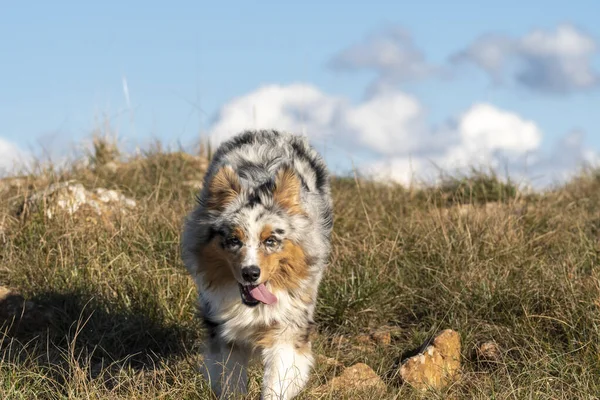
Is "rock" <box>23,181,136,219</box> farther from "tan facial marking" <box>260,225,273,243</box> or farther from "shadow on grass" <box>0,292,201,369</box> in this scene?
"tan facial marking" <box>260,225,273,243</box>

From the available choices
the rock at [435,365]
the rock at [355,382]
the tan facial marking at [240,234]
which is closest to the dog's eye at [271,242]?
the tan facial marking at [240,234]

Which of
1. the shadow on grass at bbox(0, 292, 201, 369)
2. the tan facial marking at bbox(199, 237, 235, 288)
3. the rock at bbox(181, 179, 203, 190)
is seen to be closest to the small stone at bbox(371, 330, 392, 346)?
the shadow on grass at bbox(0, 292, 201, 369)

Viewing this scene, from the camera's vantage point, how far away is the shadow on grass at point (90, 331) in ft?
21.1

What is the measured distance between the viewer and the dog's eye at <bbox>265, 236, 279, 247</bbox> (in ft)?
16.4

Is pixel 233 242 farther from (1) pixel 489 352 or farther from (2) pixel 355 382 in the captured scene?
(1) pixel 489 352

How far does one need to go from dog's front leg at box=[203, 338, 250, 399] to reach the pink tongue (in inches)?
18.1

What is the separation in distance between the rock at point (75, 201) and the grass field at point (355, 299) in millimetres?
132

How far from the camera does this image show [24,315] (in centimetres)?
679

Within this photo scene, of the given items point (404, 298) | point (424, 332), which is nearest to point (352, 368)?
point (424, 332)

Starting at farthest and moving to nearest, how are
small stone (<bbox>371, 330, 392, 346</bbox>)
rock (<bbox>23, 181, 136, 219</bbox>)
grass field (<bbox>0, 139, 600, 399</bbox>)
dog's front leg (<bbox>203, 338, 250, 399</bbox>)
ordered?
rock (<bbox>23, 181, 136, 219</bbox>)
small stone (<bbox>371, 330, 392, 346</bbox>)
grass field (<bbox>0, 139, 600, 399</bbox>)
dog's front leg (<bbox>203, 338, 250, 399</bbox>)

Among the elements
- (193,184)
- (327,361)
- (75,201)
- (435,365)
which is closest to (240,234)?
(327,361)

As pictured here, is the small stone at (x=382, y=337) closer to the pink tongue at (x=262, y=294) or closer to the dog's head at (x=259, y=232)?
the dog's head at (x=259, y=232)

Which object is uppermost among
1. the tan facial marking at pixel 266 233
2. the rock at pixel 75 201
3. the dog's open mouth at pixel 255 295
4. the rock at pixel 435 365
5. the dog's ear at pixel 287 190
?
the dog's ear at pixel 287 190

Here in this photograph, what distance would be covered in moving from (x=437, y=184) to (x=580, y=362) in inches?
202
